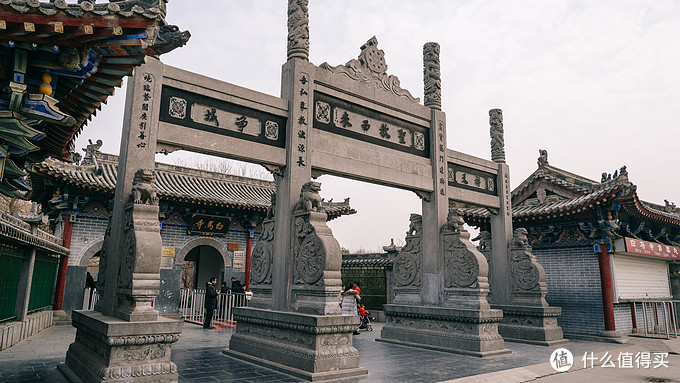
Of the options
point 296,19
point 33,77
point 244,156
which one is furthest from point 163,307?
point 33,77

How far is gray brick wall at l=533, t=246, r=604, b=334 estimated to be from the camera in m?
12.0

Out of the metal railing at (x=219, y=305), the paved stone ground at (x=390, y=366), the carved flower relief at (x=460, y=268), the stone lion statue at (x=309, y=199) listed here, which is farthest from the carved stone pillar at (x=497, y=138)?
the metal railing at (x=219, y=305)

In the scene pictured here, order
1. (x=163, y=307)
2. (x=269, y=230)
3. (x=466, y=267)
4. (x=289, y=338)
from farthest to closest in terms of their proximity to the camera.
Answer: (x=163, y=307) < (x=466, y=267) < (x=269, y=230) < (x=289, y=338)

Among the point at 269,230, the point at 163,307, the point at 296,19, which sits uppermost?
the point at 296,19

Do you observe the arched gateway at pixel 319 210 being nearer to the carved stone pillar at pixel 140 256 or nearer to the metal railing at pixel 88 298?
the carved stone pillar at pixel 140 256

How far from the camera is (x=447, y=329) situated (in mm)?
9078

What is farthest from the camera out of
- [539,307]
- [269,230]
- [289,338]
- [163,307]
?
[163,307]

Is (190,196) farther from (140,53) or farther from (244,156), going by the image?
(140,53)

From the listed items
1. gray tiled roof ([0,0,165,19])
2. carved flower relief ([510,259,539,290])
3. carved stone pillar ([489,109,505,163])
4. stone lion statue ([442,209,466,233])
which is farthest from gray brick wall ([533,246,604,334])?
gray tiled roof ([0,0,165,19])

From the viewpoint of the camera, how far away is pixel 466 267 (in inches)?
357

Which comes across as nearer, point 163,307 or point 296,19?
point 296,19

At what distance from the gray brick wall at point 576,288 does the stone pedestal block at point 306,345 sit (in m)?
8.44

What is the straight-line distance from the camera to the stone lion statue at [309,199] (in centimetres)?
714

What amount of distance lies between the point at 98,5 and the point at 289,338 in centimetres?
507
